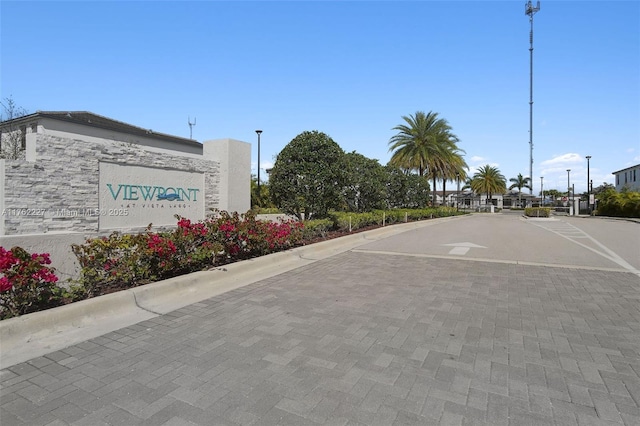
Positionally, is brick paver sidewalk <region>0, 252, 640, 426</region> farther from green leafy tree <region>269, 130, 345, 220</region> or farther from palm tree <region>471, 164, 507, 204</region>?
palm tree <region>471, 164, 507, 204</region>

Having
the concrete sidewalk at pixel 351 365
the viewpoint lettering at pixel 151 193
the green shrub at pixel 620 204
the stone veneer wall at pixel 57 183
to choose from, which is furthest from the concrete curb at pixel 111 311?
the green shrub at pixel 620 204

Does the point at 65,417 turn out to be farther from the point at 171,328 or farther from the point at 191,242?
the point at 191,242

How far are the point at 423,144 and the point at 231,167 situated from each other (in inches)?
1046

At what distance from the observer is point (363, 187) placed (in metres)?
19.0

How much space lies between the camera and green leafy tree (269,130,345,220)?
12.0 m

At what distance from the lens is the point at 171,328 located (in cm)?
435

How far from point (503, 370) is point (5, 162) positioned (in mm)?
7955

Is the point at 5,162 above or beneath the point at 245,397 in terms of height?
above

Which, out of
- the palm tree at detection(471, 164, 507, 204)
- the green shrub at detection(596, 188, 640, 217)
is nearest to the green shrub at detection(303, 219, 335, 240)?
the green shrub at detection(596, 188, 640, 217)

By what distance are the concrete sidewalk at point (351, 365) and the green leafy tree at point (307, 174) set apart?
6635mm

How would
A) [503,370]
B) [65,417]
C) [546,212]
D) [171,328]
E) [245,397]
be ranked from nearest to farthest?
[65,417] → [245,397] → [503,370] → [171,328] → [546,212]

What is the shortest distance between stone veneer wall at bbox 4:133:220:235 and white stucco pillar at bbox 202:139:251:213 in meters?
→ 2.86

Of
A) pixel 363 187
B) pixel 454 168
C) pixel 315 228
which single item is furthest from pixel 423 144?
pixel 315 228

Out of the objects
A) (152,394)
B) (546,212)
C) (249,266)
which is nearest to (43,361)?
(152,394)
